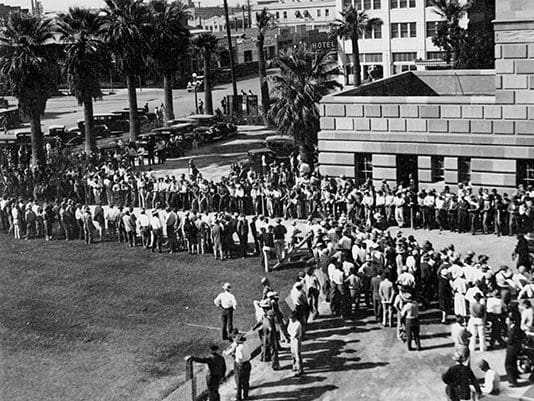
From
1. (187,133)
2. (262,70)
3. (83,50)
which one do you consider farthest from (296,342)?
(262,70)

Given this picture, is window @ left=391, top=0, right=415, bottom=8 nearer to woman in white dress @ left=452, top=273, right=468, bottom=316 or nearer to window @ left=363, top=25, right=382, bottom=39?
window @ left=363, top=25, right=382, bottom=39

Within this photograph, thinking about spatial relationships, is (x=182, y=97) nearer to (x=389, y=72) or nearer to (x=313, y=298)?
(x=389, y=72)

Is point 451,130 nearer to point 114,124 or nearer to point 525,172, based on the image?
point 525,172

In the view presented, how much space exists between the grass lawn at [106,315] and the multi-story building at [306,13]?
117m

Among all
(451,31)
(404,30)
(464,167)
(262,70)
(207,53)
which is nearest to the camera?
(464,167)

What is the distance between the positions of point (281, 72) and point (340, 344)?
65.4 feet

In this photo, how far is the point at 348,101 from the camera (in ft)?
113

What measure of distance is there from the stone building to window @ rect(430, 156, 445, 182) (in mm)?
36

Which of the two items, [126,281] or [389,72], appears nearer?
[126,281]

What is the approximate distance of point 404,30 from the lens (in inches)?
3310

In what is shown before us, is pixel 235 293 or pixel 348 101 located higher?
pixel 348 101

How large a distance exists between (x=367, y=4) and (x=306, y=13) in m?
63.0

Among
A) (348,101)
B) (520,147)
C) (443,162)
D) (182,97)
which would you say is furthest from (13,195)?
(182,97)

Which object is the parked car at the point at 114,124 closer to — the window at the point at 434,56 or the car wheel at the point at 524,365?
the window at the point at 434,56
